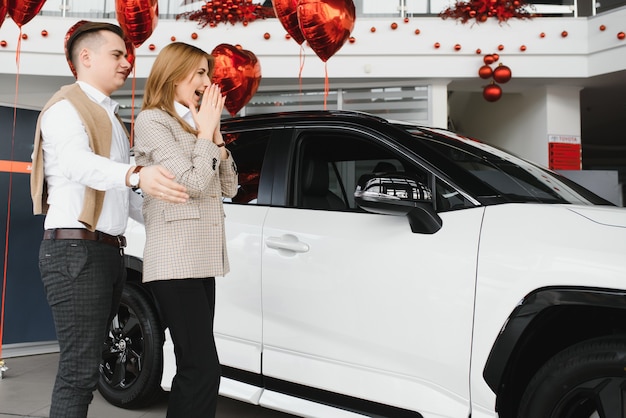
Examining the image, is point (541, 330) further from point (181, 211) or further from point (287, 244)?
point (181, 211)

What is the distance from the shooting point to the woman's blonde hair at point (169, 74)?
1.91 metres

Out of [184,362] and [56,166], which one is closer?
[56,166]

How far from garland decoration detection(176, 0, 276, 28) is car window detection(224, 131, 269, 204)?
16.0ft

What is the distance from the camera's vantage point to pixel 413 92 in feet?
25.0

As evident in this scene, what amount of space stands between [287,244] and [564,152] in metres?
6.70

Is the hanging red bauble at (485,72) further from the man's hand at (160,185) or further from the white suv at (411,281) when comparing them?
the man's hand at (160,185)

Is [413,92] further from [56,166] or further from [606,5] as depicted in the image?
[56,166]

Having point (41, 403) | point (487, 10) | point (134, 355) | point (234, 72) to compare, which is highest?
point (487, 10)

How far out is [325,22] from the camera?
3943 millimetres

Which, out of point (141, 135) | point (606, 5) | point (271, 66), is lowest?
point (141, 135)

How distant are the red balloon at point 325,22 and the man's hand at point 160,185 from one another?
8.89 feet

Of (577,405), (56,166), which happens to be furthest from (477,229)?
(56,166)

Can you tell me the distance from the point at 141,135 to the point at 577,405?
5.22ft

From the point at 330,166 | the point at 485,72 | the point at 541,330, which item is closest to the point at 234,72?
the point at 330,166
